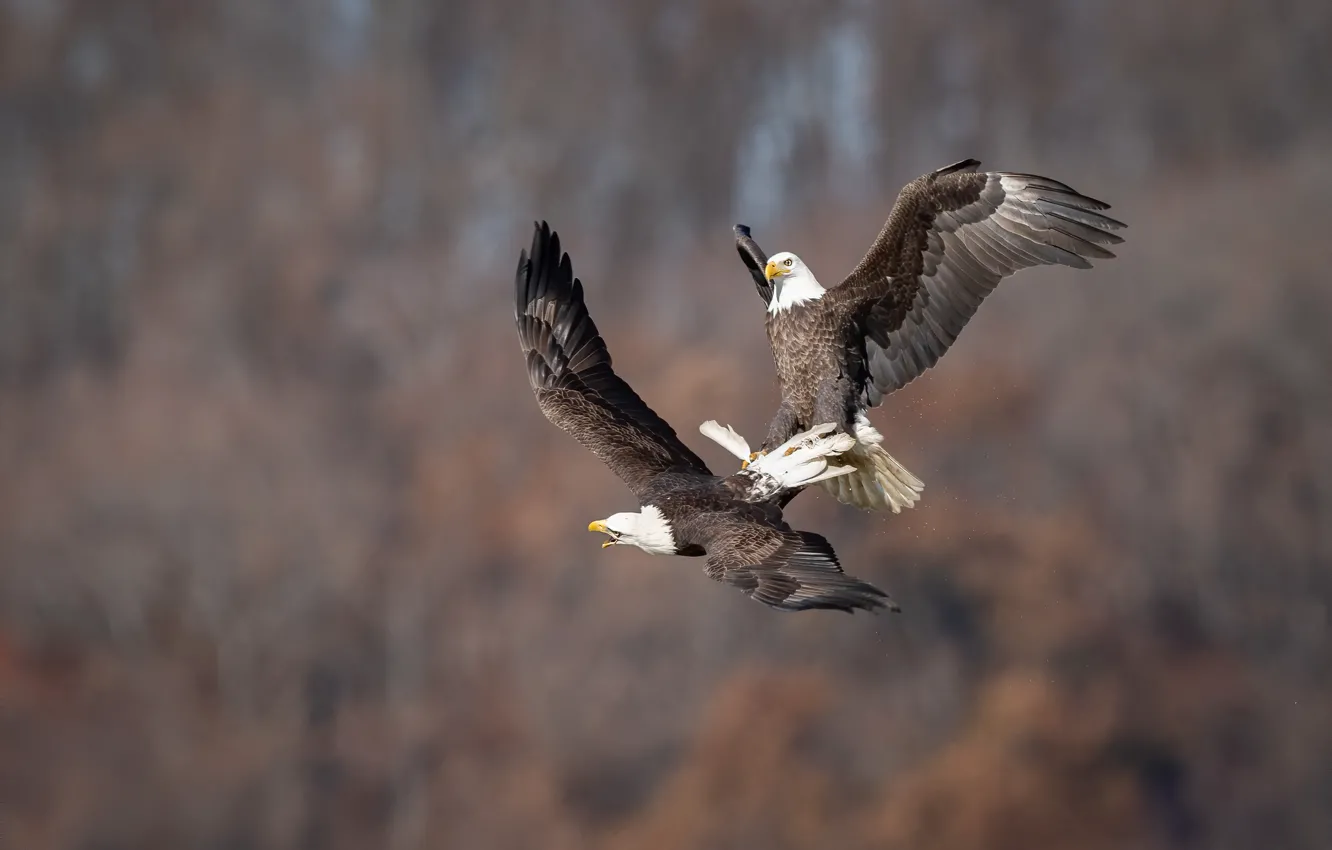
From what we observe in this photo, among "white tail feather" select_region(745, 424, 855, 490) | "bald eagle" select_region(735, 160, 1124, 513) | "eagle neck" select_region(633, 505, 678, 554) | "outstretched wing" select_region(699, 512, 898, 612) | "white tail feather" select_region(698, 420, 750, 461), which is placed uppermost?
"bald eagle" select_region(735, 160, 1124, 513)

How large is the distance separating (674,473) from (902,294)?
1.39 m

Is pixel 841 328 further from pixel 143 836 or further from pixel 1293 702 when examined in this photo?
pixel 143 836

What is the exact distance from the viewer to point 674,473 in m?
8.05

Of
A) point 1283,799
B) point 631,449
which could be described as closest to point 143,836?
point 1283,799

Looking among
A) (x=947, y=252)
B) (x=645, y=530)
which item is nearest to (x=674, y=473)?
(x=645, y=530)

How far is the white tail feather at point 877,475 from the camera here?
8.15 metres

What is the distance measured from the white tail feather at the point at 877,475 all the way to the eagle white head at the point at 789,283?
0.64m

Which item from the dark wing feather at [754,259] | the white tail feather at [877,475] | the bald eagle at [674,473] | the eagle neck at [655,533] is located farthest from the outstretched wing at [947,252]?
the eagle neck at [655,533]

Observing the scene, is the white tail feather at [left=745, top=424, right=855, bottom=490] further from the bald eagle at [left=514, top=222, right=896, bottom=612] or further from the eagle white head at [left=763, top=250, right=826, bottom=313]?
the eagle white head at [left=763, top=250, right=826, bottom=313]

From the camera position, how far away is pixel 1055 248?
8031 mm

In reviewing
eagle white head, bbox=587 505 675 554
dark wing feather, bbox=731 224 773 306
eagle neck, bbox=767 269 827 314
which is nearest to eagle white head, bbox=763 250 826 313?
eagle neck, bbox=767 269 827 314

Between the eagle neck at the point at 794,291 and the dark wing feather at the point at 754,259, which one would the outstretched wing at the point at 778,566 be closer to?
the eagle neck at the point at 794,291

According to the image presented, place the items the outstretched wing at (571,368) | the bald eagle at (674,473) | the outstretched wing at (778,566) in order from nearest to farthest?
the outstretched wing at (778,566) < the bald eagle at (674,473) < the outstretched wing at (571,368)

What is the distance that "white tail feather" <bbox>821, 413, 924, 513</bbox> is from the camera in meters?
8.15
